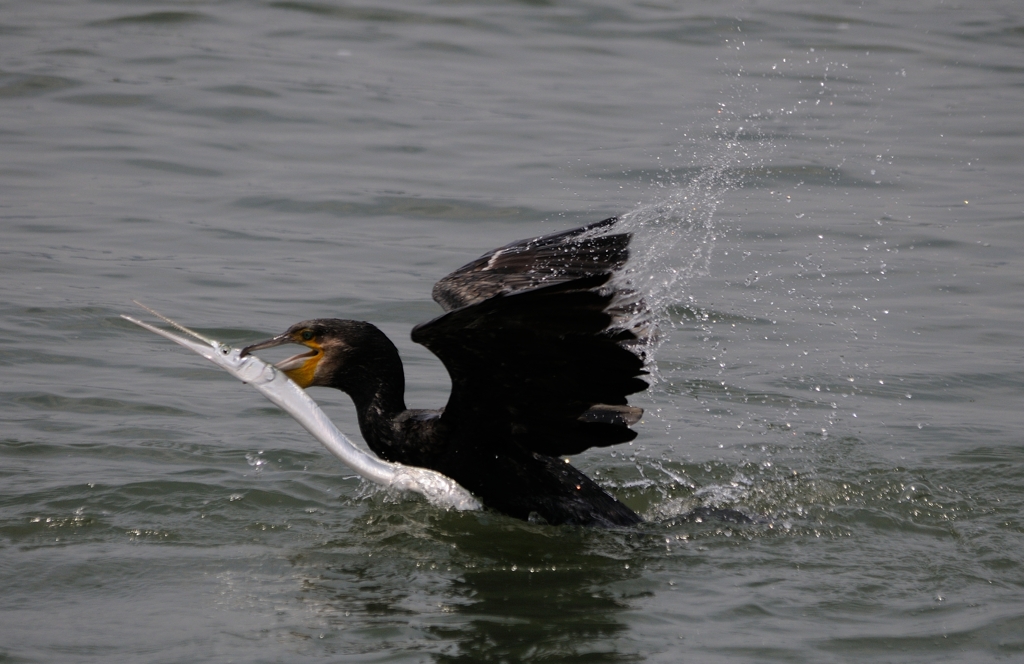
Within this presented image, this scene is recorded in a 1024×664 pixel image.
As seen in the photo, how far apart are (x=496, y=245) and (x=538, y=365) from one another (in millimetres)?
4490

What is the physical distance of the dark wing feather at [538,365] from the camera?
173 inches

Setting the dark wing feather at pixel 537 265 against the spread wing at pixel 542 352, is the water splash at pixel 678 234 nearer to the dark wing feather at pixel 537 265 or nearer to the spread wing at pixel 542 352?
Answer: the dark wing feather at pixel 537 265

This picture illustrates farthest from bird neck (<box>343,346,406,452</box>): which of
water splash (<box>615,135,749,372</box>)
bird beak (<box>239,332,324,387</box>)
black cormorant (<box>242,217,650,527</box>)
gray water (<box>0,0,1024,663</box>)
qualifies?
water splash (<box>615,135,749,372</box>)

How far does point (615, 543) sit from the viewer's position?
541 centimetres

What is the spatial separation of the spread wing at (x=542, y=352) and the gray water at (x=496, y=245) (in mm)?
527

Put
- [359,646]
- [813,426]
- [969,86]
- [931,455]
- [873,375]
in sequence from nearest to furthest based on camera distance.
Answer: [359,646] < [931,455] < [813,426] < [873,375] < [969,86]

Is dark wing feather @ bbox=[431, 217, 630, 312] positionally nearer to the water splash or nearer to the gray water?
the water splash

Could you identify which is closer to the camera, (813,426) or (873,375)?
(813,426)

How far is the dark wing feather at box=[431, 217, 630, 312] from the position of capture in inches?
214

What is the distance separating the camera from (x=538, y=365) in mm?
4738

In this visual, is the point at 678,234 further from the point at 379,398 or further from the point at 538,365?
the point at 538,365

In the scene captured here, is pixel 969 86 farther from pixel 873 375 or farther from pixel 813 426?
pixel 813 426

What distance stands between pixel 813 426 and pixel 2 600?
4032mm

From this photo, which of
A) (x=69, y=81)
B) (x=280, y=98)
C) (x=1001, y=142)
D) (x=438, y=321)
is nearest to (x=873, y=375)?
(x=438, y=321)
